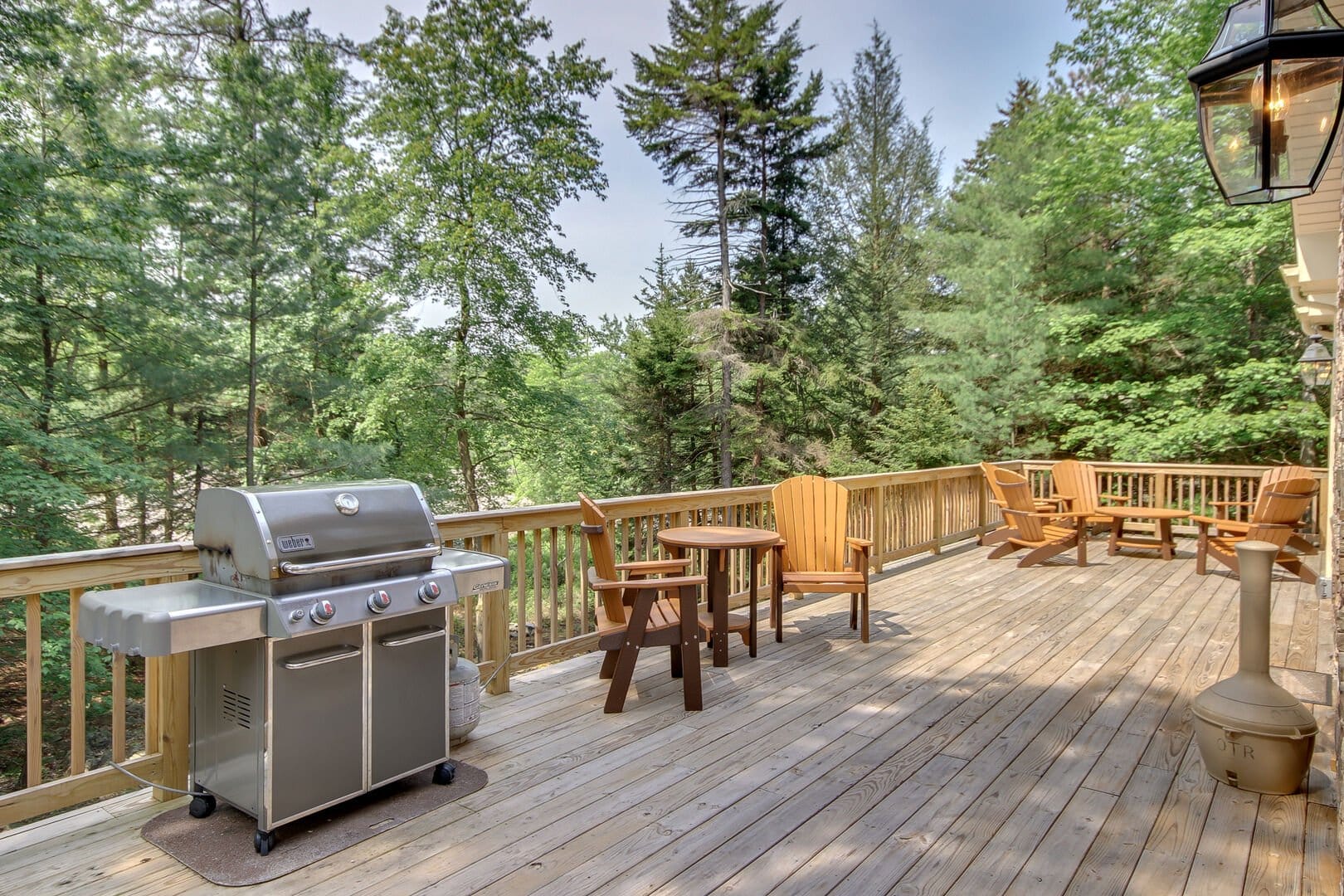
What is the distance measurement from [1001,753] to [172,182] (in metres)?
11.8

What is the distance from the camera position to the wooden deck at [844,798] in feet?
6.63

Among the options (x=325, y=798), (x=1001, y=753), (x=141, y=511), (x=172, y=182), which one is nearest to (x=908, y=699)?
(x=1001, y=753)

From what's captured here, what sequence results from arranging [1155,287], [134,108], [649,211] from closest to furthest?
[134,108]
[1155,287]
[649,211]

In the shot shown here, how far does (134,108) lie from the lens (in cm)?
1040

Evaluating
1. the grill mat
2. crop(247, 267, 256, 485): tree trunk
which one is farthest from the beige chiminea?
crop(247, 267, 256, 485): tree trunk

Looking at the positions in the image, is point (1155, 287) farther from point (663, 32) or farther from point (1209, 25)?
point (663, 32)

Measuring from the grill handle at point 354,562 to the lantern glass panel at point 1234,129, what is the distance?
9.11 ft

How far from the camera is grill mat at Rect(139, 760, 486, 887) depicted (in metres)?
2.06

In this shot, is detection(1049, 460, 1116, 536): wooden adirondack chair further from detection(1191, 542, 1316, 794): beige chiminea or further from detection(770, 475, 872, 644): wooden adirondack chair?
detection(1191, 542, 1316, 794): beige chiminea

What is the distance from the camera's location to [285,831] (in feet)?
7.39

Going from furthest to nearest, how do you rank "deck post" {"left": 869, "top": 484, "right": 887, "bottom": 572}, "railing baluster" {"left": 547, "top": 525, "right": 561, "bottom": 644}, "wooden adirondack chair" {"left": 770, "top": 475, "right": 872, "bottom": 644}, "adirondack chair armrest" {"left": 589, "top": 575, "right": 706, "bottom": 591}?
"deck post" {"left": 869, "top": 484, "right": 887, "bottom": 572}
"wooden adirondack chair" {"left": 770, "top": 475, "right": 872, "bottom": 644}
"railing baluster" {"left": 547, "top": 525, "right": 561, "bottom": 644}
"adirondack chair armrest" {"left": 589, "top": 575, "right": 706, "bottom": 591}

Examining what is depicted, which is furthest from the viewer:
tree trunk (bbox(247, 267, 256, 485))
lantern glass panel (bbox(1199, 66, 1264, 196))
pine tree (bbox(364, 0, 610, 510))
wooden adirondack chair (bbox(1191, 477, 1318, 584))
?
pine tree (bbox(364, 0, 610, 510))

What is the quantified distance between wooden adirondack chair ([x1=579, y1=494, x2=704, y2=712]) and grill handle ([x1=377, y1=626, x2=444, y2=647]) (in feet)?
2.62

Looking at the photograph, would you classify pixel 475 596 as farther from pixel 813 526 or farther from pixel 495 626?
pixel 813 526
